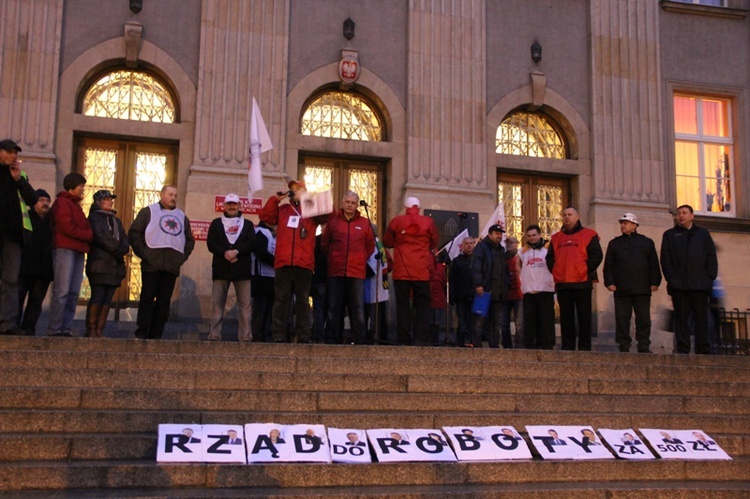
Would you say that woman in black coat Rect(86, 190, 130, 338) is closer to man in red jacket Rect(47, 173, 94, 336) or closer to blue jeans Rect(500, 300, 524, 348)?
man in red jacket Rect(47, 173, 94, 336)

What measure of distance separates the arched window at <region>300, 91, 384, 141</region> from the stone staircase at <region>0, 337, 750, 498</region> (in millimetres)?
7328

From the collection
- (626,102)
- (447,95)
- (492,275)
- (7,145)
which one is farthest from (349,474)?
(626,102)

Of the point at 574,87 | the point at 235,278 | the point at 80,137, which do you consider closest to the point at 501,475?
the point at 235,278

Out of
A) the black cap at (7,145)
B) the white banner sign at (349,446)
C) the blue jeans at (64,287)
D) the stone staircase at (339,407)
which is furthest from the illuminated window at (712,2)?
the white banner sign at (349,446)

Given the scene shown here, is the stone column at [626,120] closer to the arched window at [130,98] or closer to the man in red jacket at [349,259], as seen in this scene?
the man in red jacket at [349,259]

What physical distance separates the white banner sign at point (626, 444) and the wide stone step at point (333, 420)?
0.29m

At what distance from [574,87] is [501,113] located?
1.72 metres

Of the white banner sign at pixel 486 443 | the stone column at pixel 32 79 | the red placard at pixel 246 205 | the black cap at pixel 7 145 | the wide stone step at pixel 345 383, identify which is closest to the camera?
the white banner sign at pixel 486 443

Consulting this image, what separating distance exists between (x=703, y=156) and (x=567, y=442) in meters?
11.7

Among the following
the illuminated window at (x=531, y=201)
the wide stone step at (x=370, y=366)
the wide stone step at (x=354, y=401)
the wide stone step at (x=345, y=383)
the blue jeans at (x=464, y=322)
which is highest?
the illuminated window at (x=531, y=201)

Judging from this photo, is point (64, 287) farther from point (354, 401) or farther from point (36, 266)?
point (354, 401)

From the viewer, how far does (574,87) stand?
56.8 ft

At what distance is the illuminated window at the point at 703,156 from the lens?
17797mm

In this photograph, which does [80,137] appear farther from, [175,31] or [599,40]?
→ [599,40]
